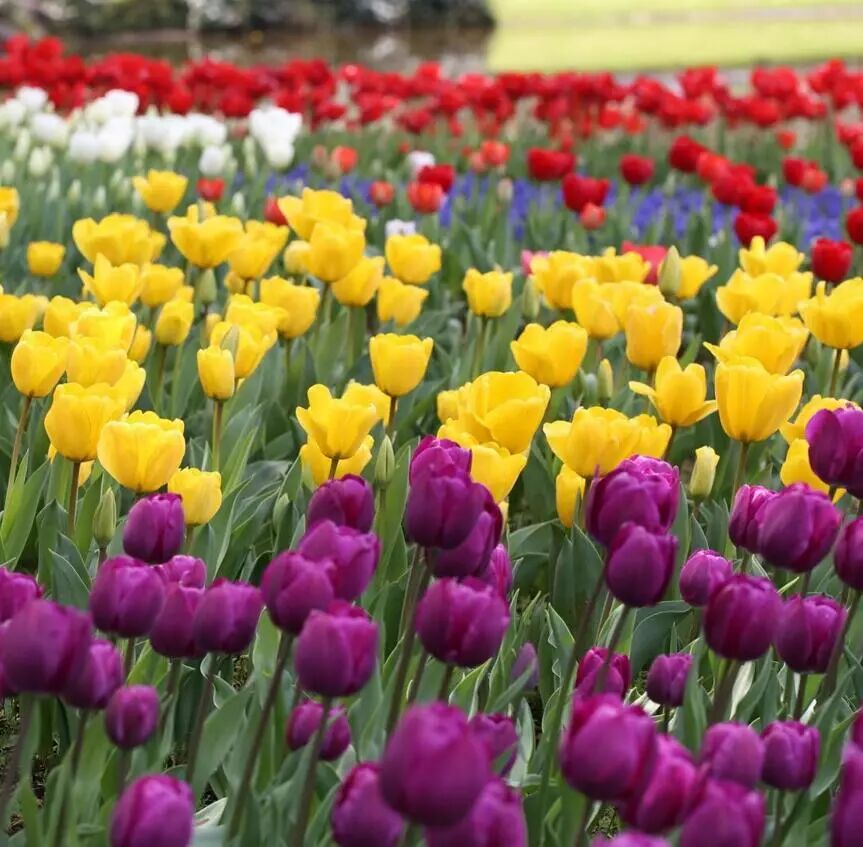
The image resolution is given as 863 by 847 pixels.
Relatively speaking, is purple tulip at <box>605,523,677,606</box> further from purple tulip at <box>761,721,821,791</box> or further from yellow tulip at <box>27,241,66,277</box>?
yellow tulip at <box>27,241,66,277</box>

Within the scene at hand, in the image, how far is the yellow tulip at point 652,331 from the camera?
99.1 inches

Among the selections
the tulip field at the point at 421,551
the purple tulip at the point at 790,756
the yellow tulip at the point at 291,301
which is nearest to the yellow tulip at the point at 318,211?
the tulip field at the point at 421,551

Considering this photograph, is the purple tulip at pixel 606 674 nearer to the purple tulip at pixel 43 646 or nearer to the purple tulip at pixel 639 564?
the purple tulip at pixel 639 564

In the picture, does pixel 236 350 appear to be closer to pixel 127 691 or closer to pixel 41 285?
pixel 127 691

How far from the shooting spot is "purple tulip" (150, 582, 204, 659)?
1329mm

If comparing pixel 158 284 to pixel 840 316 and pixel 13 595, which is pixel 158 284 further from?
pixel 13 595

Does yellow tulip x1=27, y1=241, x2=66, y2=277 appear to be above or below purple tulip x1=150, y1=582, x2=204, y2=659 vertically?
above

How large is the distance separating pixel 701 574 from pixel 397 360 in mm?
845

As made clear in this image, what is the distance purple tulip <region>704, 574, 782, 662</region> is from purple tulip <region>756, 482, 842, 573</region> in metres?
0.15

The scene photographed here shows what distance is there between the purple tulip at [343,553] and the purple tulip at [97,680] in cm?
20

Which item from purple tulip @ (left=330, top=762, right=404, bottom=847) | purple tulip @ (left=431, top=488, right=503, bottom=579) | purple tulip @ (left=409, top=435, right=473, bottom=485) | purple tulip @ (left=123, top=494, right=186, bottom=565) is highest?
purple tulip @ (left=409, top=435, right=473, bottom=485)

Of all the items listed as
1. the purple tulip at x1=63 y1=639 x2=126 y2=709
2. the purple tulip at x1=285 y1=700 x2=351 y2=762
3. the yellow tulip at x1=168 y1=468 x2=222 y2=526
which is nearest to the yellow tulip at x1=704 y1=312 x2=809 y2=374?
the yellow tulip at x1=168 y1=468 x2=222 y2=526

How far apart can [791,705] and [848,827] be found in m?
0.97

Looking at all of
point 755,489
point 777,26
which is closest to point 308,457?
point 755,489
